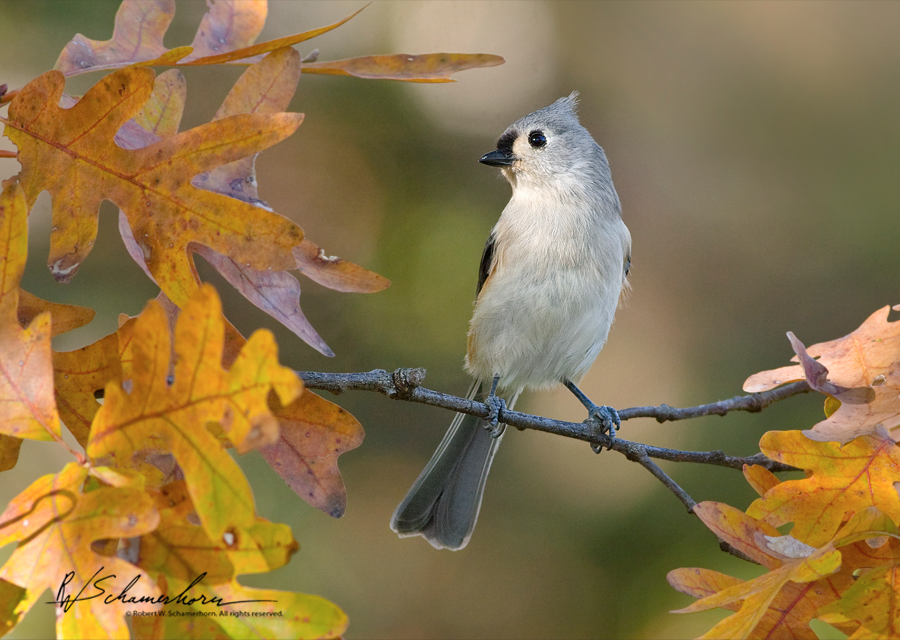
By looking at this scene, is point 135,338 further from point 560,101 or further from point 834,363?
point 560,101

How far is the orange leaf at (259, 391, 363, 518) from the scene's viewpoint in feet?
4.49

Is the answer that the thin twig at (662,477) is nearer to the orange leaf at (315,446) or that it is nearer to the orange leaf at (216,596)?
the orange leaf at (315,446)

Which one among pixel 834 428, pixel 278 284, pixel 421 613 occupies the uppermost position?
pixel 278 284

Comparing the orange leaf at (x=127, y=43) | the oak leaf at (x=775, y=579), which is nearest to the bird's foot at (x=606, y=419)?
the oak leaf at (x=775, y=579)

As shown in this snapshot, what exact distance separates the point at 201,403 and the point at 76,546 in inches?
10.3

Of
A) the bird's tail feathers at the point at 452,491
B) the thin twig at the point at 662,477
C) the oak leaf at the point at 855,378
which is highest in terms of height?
the oak leaf at the point at 855,378

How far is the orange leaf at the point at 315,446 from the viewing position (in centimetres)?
137

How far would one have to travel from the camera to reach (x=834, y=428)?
1460 millimetres

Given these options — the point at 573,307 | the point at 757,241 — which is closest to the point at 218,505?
the point at 573,307

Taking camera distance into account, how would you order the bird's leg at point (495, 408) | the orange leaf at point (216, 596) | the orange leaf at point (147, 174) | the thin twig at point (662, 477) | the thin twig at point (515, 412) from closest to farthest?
the orange leaf at point (216, 596) < the orange leaf at point (147, 174) < the thin twig at point (515, 412) < the thin twig at point (662, 477) < the bird's leg at point (495, 408)

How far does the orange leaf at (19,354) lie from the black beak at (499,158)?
218 cm

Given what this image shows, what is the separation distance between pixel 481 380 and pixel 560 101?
128 cm

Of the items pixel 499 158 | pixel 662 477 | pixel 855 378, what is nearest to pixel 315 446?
pixel 662 477

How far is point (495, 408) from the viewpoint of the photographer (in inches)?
81.5
